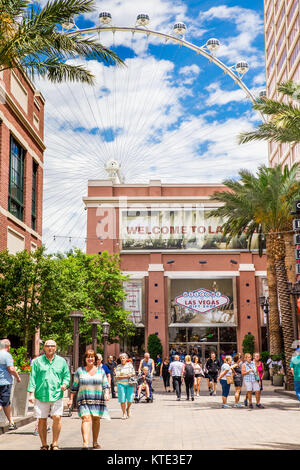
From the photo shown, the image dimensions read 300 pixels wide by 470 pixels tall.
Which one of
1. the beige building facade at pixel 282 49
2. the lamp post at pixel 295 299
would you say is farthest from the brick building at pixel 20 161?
the beige building facade at pixel 282 49

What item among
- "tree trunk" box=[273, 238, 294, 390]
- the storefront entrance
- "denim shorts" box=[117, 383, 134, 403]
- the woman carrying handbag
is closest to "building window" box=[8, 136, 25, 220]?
"denim shorts" box=[117, 383, 134, 403]

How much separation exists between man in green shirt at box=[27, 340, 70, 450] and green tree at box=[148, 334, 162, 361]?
3753 centimetres

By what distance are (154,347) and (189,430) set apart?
34.4 m

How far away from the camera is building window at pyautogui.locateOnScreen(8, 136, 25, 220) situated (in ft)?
80.2

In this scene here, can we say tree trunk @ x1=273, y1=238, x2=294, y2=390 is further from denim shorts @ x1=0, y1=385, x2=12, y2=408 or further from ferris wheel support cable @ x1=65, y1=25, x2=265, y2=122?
denim shorts @ x1=0, y1=385, x2=12, y2=408

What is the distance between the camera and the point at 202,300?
50.5 meters

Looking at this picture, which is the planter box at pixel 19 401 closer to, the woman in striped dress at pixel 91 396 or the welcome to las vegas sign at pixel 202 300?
the woman in striped dress at pixel 91 396

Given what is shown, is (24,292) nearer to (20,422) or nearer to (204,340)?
(20,422)

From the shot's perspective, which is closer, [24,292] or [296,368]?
[296,368]

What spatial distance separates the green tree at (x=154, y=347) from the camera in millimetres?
46531

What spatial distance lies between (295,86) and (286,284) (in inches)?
411

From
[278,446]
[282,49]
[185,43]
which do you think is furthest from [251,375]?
[282,49]
